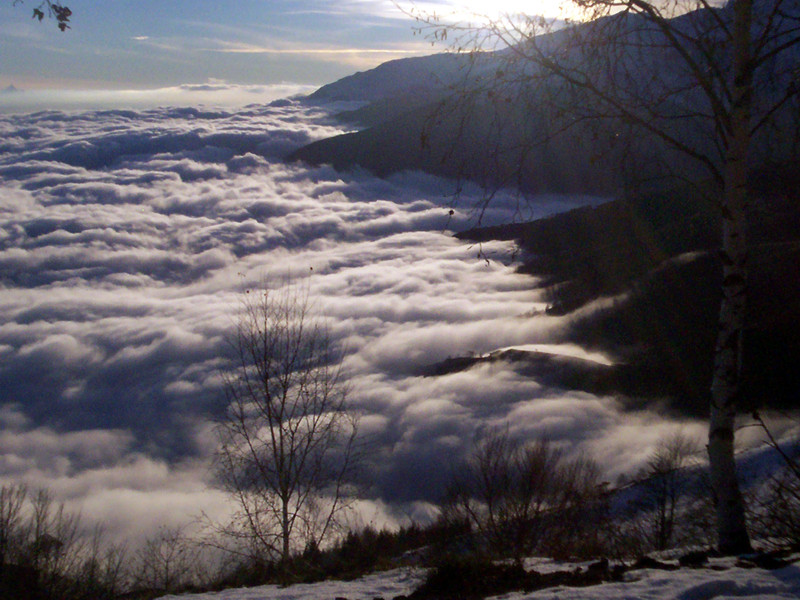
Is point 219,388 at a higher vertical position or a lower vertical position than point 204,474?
higher

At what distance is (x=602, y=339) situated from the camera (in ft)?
148

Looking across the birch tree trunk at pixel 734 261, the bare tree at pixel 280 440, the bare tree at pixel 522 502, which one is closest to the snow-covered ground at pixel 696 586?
the birch tree trunk at pixel 734 261

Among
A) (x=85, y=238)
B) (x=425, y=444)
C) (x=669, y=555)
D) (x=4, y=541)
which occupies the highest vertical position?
(x=85, y=238)

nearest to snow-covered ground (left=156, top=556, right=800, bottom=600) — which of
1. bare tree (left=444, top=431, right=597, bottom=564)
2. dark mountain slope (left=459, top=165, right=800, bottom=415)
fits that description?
dark mountain slope (left=459, top=165, right=800, bottom=415)

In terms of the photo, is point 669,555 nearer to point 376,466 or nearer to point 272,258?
point 376,466

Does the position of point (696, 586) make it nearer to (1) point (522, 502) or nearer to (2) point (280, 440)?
(1) point (522, 502)

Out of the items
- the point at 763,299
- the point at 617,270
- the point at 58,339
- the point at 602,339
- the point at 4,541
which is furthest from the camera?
the point at 58,339

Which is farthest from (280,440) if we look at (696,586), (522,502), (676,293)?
(676,293)

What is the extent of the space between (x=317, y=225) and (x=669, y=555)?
144 metres

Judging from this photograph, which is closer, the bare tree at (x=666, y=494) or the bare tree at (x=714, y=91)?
the bare tree at (x=714, y=91)

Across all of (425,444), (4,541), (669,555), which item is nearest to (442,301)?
(425,444)

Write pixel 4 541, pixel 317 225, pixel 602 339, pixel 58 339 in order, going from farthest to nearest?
pixel 317 225 → pixel 58 339 → pixel 602 339 → pixel 4 541

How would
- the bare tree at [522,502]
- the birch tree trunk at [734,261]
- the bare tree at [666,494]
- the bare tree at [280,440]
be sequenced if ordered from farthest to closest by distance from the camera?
the bare tree at [280,440] → the bare tree at [522,502] → the bare tree at [666,494] → the birch tree trunk at [734,261]

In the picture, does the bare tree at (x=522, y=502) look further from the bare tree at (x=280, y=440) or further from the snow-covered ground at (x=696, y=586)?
the snow-covered ground at (x=696, y=586)
